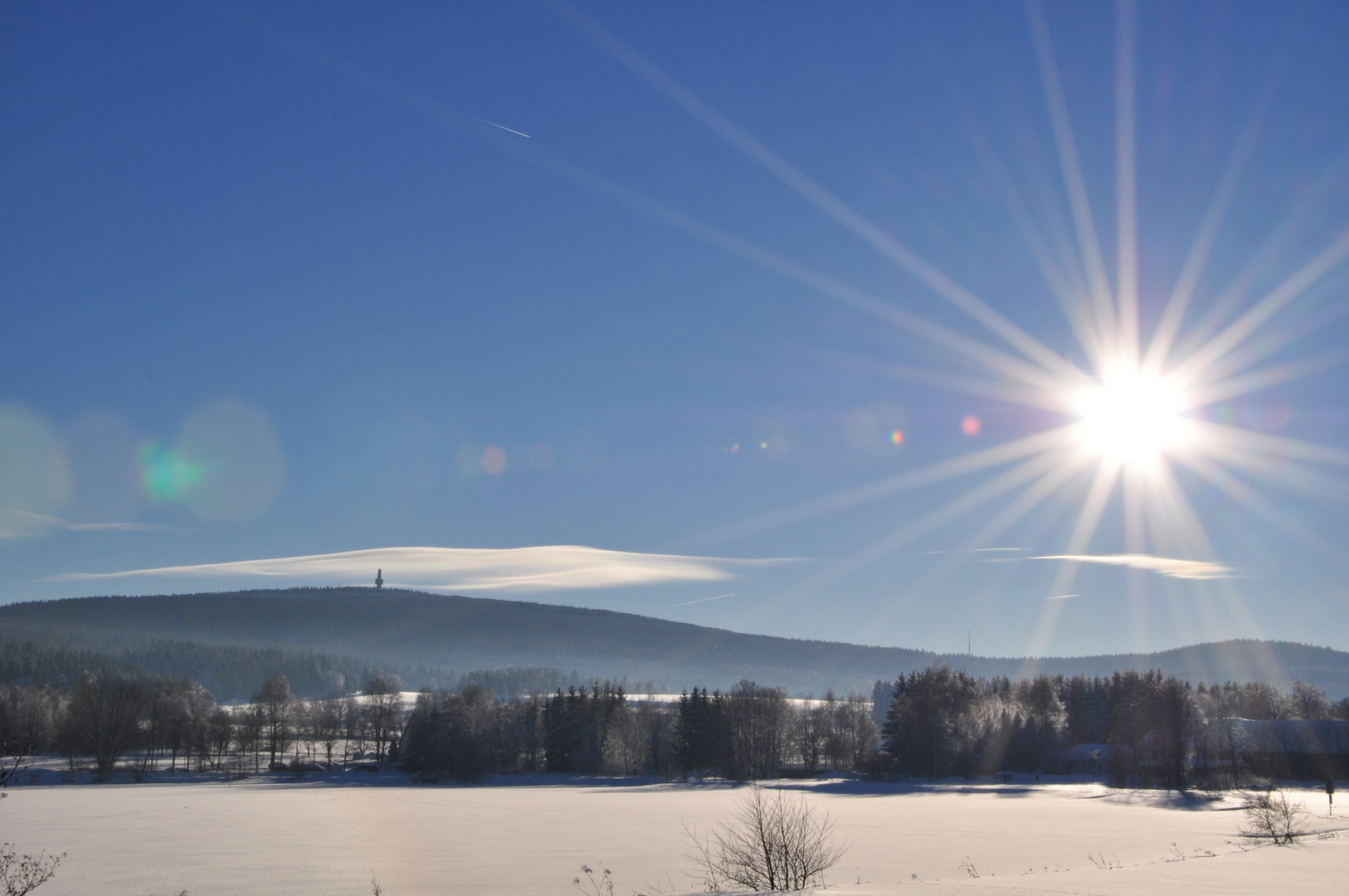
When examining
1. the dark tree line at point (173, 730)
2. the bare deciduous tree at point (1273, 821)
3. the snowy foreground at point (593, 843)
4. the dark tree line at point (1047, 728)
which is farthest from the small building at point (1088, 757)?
the dark tree line at point (173, 730)

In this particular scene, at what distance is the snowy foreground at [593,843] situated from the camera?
32.2 meters

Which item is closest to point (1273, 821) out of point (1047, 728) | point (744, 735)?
point (1047, 728)

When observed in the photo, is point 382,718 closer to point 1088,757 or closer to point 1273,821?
point 1088,757

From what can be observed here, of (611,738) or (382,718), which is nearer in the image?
(611,738)

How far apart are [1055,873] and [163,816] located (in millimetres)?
60789

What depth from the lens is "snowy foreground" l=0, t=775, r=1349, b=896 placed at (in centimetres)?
3219

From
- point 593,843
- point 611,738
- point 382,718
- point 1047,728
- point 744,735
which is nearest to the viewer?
point 593,843

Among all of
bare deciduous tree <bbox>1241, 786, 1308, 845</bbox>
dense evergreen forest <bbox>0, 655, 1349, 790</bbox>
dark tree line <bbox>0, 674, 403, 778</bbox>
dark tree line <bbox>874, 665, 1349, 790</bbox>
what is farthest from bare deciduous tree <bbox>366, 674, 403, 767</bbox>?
bare deciduous tree <bbox>1241, 786, 1308, 845</bbox>

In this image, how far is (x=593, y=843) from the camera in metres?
48.2

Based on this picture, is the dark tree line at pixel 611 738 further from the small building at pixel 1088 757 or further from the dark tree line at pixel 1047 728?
the small building at pixel 1088 757

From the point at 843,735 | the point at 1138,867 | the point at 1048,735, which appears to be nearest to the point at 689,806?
the point at 1138,867

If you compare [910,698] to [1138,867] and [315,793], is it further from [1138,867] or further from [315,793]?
[1138,867]

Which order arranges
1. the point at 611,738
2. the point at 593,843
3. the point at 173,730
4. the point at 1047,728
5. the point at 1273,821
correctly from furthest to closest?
the point at 173,730 < the point at 611,738 < the point at 1047,728 < the point at 593,843 < the point at 1273,821

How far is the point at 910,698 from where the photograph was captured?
120688 mm
